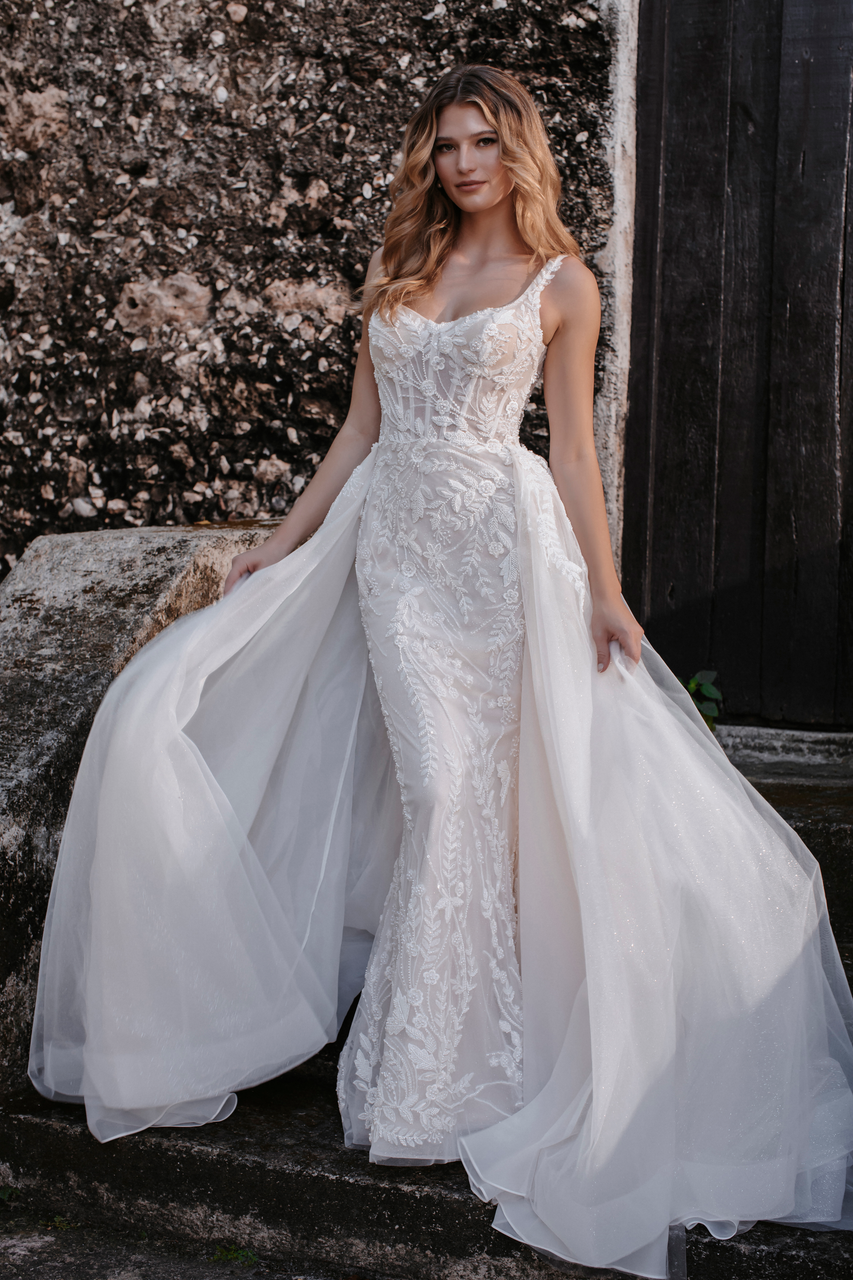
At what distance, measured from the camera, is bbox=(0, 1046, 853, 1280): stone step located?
1.63 metres

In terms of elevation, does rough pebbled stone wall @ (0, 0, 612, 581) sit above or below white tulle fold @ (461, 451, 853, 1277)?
above

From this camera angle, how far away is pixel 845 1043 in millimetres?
1923

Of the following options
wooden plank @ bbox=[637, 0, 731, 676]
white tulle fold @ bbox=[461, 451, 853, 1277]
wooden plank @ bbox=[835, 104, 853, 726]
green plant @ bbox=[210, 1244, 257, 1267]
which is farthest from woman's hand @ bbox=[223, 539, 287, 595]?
wooden plank @ bbox=[835, 104, 853, 726]

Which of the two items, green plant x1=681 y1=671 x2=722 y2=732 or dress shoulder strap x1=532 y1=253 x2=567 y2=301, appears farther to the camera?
green plant x1=681 y1=671 x2=722 y2=732

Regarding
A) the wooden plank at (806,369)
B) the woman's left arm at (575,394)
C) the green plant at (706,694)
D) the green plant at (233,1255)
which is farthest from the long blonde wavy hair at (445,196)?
the green plant at (233,1255)

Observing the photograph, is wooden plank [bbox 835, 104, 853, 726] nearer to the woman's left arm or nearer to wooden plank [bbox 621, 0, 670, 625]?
wooden plank [bbox 621, 0, 670, 625]

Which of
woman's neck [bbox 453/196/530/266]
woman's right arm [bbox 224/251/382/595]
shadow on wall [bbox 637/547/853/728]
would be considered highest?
woman's neck [bbox 453/196/530/266]

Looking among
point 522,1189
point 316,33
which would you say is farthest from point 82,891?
point 316,33

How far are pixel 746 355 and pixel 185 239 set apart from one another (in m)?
1.81

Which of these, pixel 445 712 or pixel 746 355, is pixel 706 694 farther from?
pixel 445 712

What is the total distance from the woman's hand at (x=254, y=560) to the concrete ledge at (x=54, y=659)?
0.24 meters

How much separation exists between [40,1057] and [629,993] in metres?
1.17

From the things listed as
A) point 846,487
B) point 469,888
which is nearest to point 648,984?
point 469,888

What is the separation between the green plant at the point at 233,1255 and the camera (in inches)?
71.7
